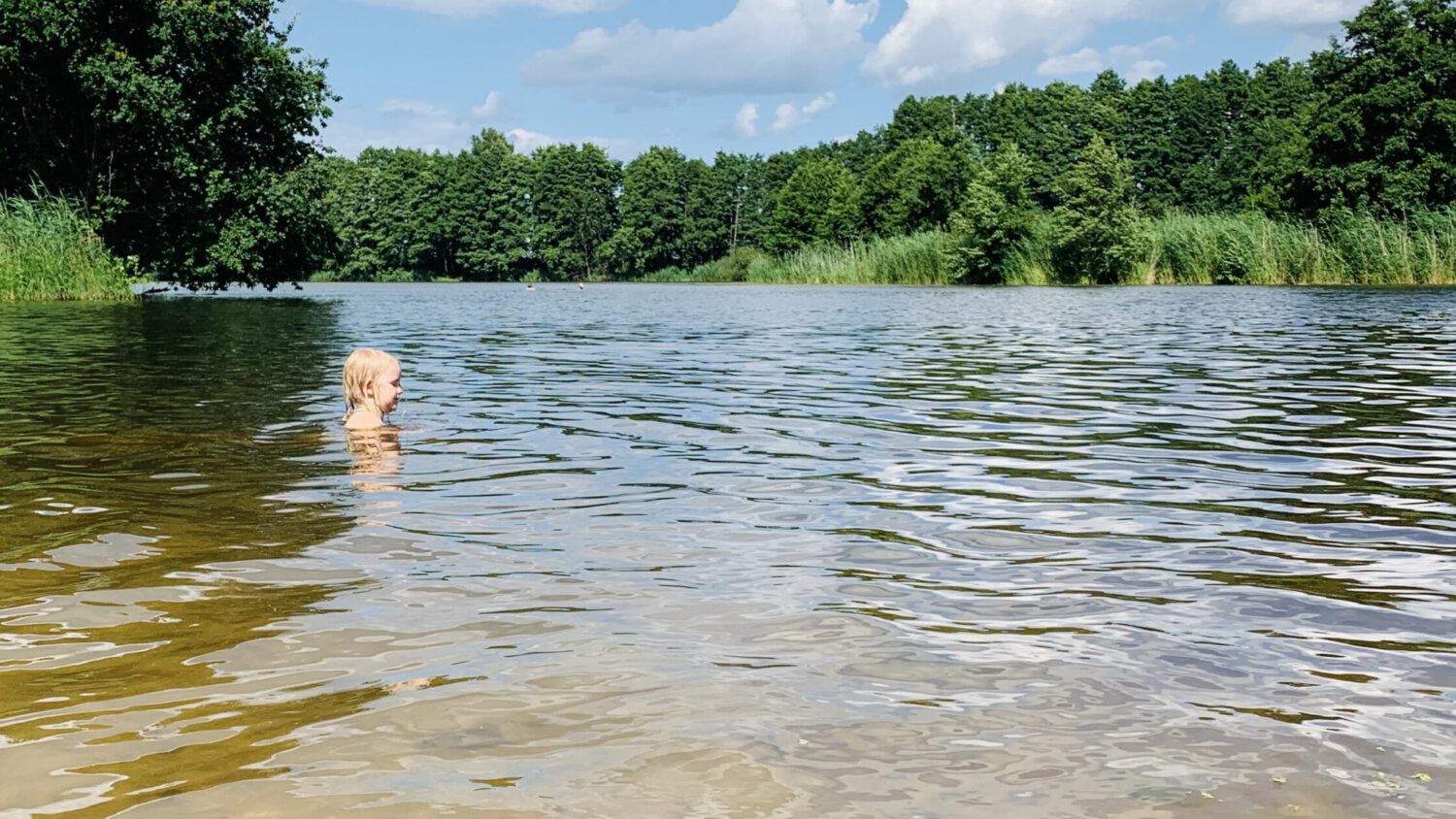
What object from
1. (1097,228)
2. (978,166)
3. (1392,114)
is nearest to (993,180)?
(1097,228)

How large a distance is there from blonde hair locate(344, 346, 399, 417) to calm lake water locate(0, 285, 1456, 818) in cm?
36

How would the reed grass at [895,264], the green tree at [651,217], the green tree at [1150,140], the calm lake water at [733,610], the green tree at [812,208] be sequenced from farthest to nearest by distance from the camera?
the green tree at [651,217]
the green tree at [812,208]
the green tree at [1150,140]
the reed grass at [895,264]
the calm lake water at [733,610]

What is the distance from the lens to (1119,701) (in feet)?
11.1

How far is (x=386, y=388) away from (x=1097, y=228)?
163ft

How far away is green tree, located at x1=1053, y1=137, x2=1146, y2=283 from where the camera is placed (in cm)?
5328

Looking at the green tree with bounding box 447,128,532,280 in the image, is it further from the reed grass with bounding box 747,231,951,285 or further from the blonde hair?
the blonde hair

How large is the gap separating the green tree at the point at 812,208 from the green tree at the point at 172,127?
66653 millimetres

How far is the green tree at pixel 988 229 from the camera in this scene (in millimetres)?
62500

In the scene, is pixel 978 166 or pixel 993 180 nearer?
pixel 993 180

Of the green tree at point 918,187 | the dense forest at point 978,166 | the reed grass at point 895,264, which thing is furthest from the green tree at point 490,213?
the reed grass at point 895,264

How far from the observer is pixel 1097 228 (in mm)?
54125

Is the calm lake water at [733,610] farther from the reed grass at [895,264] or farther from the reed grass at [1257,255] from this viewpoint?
the reed grass at [895,264]

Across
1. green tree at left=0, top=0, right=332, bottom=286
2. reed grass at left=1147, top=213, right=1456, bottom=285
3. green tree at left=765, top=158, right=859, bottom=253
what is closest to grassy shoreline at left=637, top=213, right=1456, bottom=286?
reed grass at left=1147, top=213, right=1456, bottom=285

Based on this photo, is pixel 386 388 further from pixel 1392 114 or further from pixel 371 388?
pixel 1392 114
